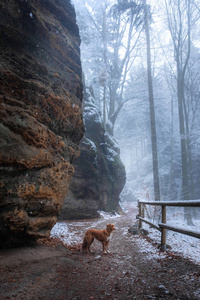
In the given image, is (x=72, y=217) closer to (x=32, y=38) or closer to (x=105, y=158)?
(x=105, y=158)

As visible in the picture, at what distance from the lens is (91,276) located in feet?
11.0

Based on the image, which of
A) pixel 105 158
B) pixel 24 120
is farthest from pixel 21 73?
pixel 105 158

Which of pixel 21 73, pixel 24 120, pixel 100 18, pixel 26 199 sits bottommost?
pixel 26 199

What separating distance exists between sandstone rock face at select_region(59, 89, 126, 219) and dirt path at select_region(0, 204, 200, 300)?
20.6 feet

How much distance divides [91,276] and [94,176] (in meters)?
9.17

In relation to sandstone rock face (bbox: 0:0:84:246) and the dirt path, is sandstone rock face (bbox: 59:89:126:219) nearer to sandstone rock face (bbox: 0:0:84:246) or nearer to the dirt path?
sandstone rock face (bbox: 0:0:84:246)

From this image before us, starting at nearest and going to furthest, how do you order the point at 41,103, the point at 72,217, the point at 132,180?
the point at 41,103, the point at 72,217, the point at 132,180

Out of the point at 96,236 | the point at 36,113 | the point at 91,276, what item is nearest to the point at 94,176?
the point at 96,236

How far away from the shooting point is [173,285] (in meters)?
2.93

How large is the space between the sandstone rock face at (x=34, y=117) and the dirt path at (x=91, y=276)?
0.82 metres

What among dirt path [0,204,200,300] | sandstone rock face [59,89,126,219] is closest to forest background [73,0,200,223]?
sandstone rock face [59,89,126,219]

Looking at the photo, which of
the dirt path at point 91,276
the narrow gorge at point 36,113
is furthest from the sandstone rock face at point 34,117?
the dirt path at point 91,276

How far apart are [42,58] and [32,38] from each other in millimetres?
571

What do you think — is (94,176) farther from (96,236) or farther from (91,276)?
(91,276)
